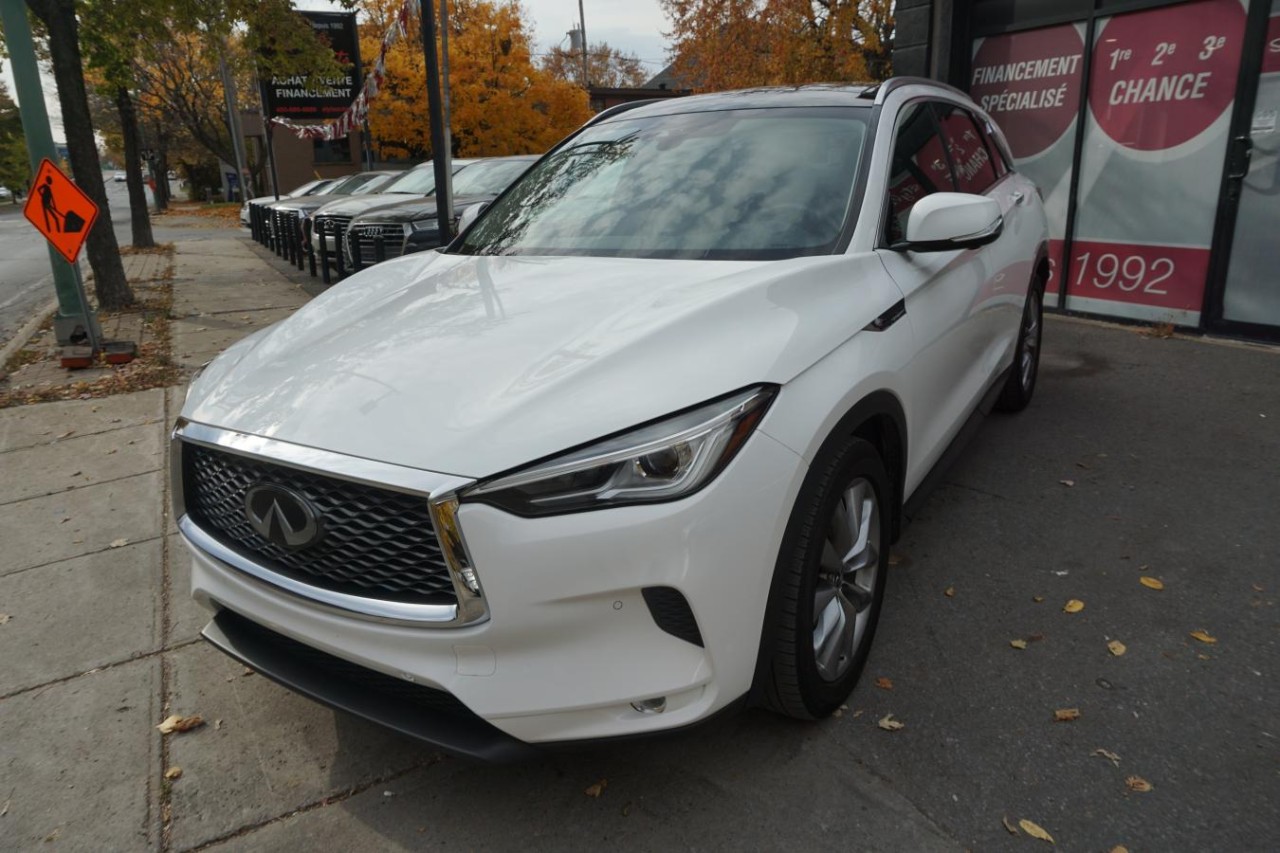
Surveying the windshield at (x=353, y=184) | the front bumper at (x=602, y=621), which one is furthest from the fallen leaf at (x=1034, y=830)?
the windshield at (x=353, y=184)

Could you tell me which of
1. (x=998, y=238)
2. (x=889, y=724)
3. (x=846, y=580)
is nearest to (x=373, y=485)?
(x=846, y=580)

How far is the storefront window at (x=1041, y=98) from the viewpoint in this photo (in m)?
7.76

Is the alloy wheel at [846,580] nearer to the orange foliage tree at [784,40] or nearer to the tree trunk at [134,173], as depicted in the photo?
the orange foliage tree at [784,40]

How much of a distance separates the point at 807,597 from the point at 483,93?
26487 mm

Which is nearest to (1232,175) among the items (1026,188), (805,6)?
(1026,188)

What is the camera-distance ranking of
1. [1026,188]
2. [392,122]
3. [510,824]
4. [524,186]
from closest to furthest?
[510,824] → [524,186] → [1026,188] → [392,122]

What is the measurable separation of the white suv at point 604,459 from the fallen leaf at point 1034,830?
0.56m

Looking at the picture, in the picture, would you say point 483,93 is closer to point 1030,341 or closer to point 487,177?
point 487,177

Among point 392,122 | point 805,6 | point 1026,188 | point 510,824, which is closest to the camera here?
point 510,824

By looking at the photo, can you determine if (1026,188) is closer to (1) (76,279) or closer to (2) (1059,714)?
(2) (1059,714)

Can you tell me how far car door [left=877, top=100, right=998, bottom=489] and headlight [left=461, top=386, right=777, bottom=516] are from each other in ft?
3.68

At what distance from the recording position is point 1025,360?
17.0 ft

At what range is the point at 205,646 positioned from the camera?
3.19 meters

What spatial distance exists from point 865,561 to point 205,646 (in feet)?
7.69
